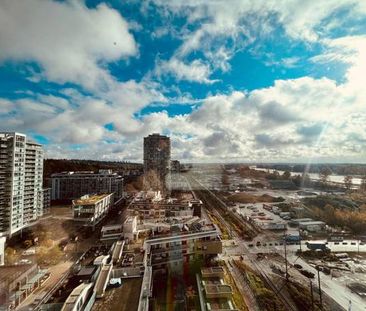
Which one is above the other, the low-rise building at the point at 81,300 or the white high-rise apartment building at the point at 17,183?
the white high-rise apartment building at the point at 17,183

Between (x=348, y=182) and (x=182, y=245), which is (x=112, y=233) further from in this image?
(x=348, y=182)

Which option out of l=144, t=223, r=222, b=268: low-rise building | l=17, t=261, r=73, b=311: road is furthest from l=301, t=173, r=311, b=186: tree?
l=17, t=261, r=73, b=311: road

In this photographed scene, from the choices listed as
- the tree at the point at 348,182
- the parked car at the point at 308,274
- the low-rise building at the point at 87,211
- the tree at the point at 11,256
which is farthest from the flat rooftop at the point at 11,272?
the tree at the point at 348,182

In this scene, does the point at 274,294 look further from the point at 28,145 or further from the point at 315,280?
the point at 28,145

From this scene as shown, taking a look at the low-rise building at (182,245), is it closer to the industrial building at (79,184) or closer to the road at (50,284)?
the road at (50,284)

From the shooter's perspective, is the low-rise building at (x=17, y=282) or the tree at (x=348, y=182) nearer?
the low-rise building at (x=17, y=282)

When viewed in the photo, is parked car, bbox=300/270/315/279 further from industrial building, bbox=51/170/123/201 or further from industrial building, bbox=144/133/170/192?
industrial building, bbox=144/133/170/192
